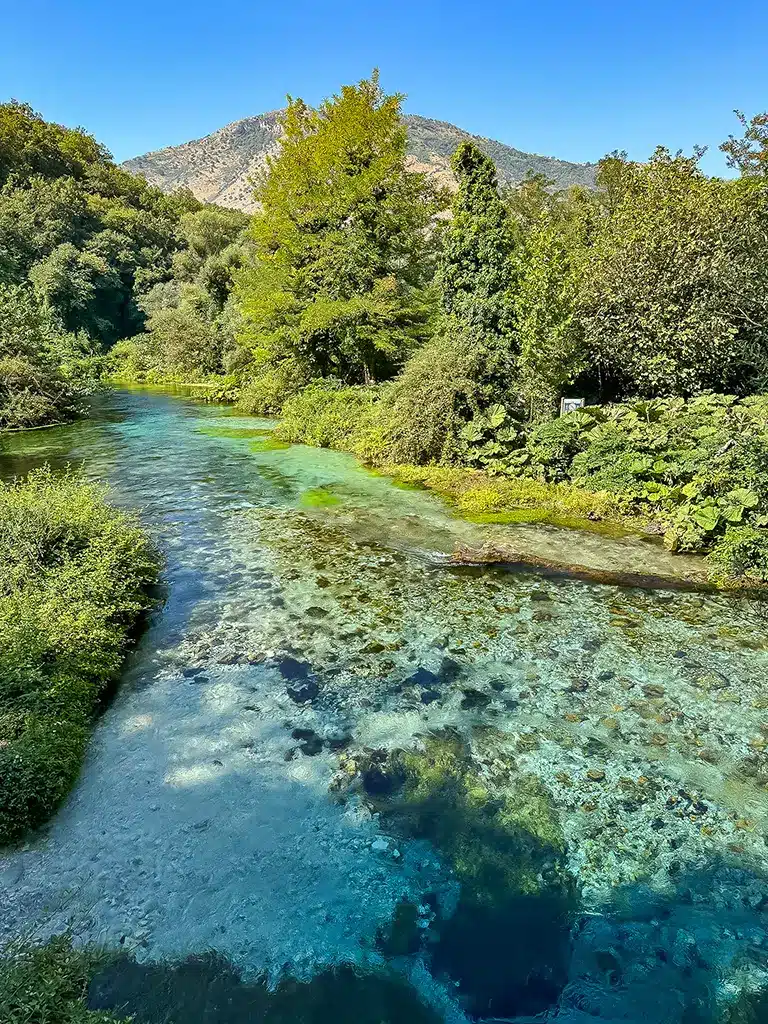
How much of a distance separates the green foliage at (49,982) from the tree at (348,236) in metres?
20.7

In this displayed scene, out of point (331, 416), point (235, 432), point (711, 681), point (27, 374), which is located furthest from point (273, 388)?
point (711, 681)

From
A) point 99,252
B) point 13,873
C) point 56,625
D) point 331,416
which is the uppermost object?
point 99,252

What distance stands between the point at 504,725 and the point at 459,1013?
278 centimetres

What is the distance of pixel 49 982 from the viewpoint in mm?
3402

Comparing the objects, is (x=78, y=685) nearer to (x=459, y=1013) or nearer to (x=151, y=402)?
(x=459, y=1013)

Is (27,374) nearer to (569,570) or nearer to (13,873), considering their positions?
(569,570)

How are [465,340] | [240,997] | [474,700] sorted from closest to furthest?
[240,997], [474,700], [465,340]

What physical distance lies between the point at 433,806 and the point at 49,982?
2981 millimetres

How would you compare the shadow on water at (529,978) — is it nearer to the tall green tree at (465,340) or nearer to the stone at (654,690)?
the stone at (654,690)

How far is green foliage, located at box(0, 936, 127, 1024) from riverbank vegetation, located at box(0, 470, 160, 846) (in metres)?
1.28

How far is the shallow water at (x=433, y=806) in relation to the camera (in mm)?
3906

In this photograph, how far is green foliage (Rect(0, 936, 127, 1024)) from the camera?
10.3 ft

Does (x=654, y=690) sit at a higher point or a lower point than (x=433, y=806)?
higher

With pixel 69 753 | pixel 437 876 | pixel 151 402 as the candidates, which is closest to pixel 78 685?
pixel 69 753
